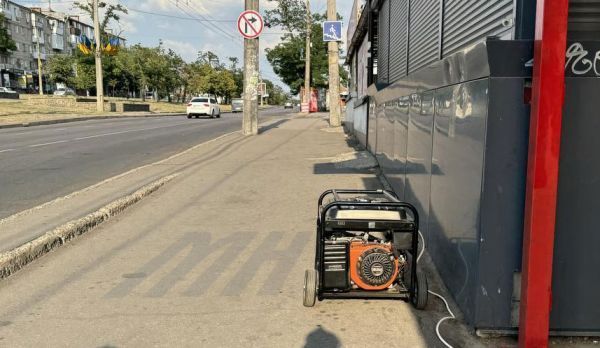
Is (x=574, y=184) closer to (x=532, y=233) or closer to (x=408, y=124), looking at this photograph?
(x=532, y=233)

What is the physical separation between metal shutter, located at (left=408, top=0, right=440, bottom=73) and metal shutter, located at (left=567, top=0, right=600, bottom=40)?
2593 mm

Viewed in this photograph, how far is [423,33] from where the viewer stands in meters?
6.53

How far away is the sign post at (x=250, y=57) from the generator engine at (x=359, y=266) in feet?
42.6

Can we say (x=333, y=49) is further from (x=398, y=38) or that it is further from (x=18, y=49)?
(x=18, y=49)

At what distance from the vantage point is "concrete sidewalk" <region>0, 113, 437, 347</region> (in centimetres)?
329

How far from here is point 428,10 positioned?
20.2 feet

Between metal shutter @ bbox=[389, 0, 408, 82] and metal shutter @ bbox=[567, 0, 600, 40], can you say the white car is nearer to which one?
metal shutter @ bbox=[389, 0, 408, 82]

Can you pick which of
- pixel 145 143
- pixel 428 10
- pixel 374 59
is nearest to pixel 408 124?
pixel 428 10

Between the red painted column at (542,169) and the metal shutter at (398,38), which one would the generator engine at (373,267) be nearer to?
the red painted column at (542,169)

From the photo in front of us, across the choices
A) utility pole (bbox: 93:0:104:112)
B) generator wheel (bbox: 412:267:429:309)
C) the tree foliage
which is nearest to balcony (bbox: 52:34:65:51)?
the tree foliage

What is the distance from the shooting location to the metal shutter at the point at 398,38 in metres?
8.28

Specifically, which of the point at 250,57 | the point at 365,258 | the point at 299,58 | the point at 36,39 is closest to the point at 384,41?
the point at 250,57

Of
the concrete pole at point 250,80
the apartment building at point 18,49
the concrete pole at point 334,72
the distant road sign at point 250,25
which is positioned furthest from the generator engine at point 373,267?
the apartment building at point 18,49

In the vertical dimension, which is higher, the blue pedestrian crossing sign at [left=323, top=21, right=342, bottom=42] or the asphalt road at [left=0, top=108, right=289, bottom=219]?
the blue pedestrian crossing sign at [left=323, top=21, right=342, bottom=42]
